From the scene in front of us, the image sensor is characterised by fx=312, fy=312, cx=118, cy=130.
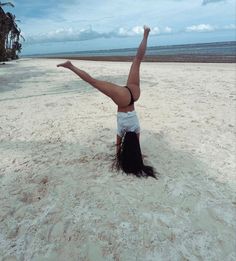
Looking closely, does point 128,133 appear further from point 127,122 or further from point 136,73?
point 136,73

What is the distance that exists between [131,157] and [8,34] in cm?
2506

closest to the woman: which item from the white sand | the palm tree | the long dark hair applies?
the long dark hair

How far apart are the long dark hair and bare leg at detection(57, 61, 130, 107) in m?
0.46

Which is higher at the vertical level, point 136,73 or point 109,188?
point 136,73

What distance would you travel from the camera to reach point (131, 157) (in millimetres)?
4078

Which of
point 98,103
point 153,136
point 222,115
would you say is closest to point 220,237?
point 153,136

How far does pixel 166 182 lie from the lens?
4.00 metres

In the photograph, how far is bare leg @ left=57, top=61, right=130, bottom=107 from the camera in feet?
12.4

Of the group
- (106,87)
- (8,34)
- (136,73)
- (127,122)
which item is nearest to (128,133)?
(127,122)

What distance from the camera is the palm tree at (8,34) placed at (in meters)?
21.2

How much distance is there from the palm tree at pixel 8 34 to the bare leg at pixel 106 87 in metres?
18.3

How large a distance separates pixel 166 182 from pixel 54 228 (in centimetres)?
156

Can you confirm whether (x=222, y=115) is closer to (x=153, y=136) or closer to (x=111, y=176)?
(x=153, y=136)

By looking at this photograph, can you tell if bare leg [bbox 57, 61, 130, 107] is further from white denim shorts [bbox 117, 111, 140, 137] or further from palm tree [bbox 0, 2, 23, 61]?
palm tree [bbox 0, 2, 23, 61]
